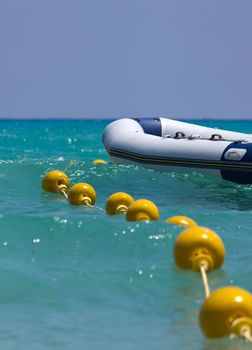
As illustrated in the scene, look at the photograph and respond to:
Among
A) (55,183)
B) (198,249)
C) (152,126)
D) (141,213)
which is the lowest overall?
(198,249)

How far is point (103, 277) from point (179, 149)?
4246 mm

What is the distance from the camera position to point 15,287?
13.8 ft

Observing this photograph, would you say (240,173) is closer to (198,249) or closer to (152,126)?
(152,126)

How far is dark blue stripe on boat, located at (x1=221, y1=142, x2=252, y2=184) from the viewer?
25.5ft

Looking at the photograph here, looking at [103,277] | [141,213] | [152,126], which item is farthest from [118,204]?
[152,126]

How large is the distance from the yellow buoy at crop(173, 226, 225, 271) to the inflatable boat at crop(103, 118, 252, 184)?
3668 mm

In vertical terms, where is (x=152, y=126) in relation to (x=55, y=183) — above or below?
above

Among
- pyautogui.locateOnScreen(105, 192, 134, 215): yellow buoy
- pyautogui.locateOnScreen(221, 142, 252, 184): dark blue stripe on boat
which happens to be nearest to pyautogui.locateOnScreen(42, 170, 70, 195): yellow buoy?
pyautogui.locateOnScreen(105, 192, 134, 215): yellow buoy

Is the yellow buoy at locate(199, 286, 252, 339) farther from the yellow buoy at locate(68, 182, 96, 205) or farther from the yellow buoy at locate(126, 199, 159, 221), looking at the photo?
the yellow buoy at locate(68, 182, 96, 205)

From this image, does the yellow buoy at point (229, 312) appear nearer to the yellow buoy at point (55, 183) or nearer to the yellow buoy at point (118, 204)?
the yellow buoy at point (118, 204)

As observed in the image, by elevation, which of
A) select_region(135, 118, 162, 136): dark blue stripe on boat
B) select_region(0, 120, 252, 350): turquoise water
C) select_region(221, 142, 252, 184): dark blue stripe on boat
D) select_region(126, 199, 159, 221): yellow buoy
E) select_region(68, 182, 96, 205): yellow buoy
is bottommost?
select_region(0, 120, 252, 350): turquoise water

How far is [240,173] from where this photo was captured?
25.9ft

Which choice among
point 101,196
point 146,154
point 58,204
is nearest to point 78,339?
point 58,204

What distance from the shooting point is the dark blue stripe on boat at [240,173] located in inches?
306
